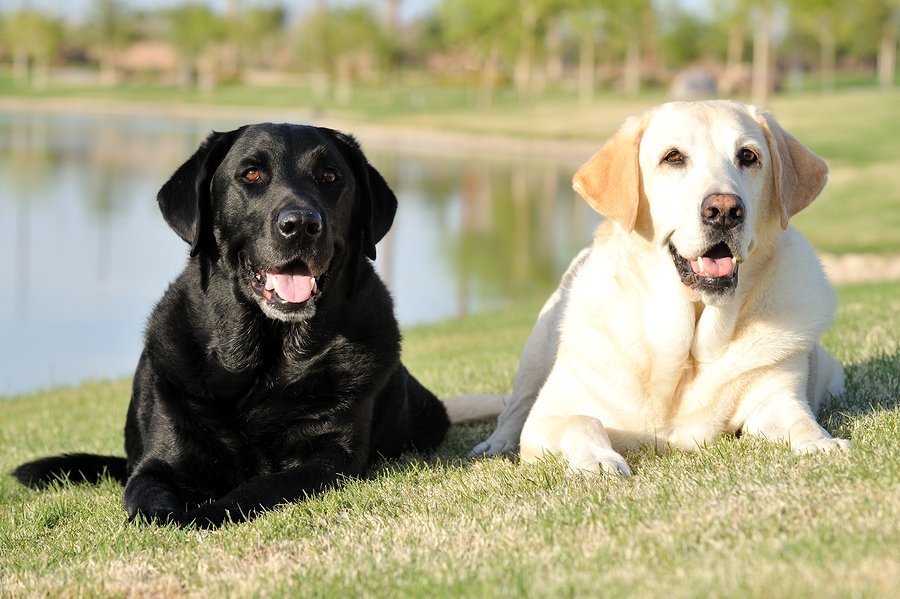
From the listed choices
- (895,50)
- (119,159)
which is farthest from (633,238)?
(895,50)

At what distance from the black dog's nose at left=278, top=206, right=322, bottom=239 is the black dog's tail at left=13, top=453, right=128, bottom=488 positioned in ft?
6.64

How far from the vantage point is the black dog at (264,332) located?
4004 mm

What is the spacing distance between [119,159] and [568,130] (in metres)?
24.2

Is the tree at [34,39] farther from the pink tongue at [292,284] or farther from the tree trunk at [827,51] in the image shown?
the pink tongue at [292,284]

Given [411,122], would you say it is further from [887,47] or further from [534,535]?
[534,535]

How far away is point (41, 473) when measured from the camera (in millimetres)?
4906

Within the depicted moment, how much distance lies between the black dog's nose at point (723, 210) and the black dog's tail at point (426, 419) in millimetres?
2137

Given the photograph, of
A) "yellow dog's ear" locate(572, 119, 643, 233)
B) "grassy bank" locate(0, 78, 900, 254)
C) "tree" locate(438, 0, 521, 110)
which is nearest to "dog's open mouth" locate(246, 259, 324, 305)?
"yellow dog's ear" locate(572, 119, 643, 233)

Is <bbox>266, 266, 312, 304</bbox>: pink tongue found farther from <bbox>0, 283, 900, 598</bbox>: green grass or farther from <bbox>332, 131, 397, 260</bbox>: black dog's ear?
<bbox>0, 283, 900, 598</bbox>: green grass

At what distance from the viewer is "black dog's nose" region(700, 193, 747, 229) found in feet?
11.9

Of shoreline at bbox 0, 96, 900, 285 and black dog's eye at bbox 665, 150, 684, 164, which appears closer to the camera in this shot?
black dog's eye at bbox 665, 150, 684, 164

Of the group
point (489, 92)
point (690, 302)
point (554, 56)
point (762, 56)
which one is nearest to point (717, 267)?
point (690, 302)

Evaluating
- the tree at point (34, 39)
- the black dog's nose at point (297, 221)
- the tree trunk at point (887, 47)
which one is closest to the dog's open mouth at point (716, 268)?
the black dog's nose at point (297, 221)

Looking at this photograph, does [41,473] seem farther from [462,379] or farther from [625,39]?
[625,39]
